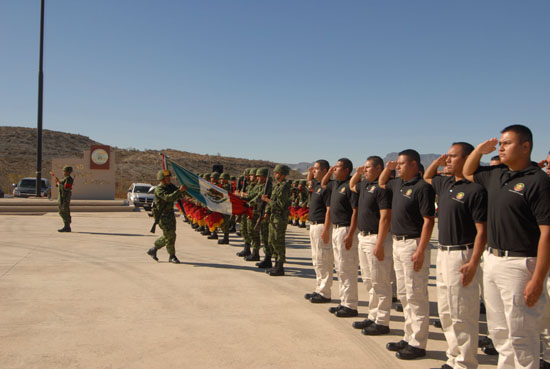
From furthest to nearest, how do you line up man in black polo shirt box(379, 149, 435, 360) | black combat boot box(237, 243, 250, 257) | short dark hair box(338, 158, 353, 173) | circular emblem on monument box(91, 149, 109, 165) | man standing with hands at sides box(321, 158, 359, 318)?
1. circular emblem on monument box(91, 149, 109, 165)
2. black combat boot box(237, 243, 250, 257)
3. short dark hair box(338, 158, 353, 173)
4. man standing with hands at sides box(321, 158, 359, 318)
5. man in black polo shirt box(379, 149, 435, 360)

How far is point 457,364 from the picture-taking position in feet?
12.5

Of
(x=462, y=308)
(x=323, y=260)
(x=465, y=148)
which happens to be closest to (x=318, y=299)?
(x=323, y=260)

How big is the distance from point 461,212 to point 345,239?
2035mm

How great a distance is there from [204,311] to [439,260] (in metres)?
3.32

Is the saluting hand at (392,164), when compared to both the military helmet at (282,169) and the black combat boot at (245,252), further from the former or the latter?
the black combat boot at (245,252)

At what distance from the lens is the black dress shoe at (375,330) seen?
5078mm

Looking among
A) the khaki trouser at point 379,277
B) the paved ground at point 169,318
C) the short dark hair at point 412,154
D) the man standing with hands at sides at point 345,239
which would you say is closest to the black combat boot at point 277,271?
the paved ground at point 169,318

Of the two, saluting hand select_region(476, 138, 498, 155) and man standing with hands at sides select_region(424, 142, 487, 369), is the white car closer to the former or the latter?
man standing with hands at sides select_region(424, 142, 487, 369)

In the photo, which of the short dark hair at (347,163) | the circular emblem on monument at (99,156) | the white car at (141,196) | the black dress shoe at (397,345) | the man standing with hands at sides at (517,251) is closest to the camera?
the man standing with hands at sides at (517,251)

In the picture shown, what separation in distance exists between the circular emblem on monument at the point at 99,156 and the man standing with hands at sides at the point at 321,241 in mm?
22774

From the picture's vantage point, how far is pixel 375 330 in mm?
5078

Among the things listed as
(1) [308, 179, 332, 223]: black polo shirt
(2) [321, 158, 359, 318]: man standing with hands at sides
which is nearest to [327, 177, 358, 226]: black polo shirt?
(2) [321, 158, 359, 318]: man standing with hands at sides

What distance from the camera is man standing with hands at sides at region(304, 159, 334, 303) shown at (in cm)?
650

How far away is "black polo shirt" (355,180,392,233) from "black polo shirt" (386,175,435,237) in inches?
17.1
